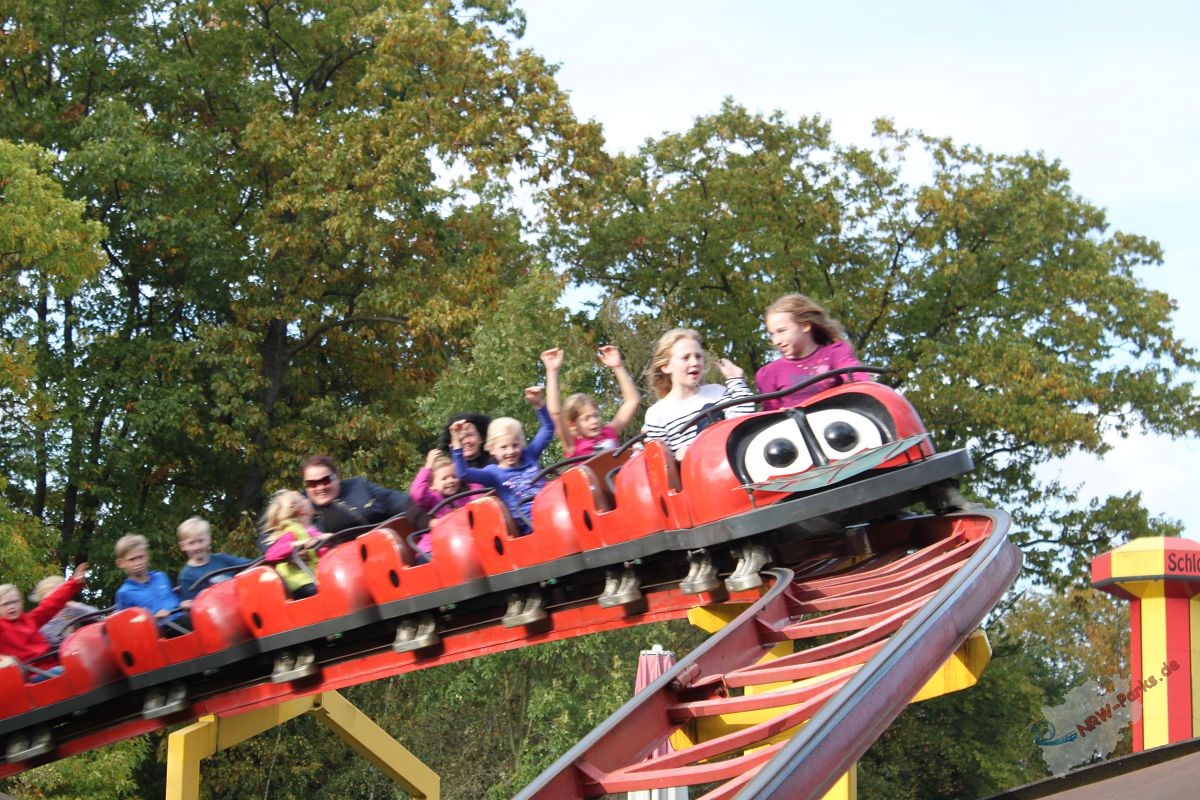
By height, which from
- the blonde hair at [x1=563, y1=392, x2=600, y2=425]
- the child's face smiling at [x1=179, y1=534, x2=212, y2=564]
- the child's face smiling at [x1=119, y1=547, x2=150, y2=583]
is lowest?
the child's face smiling at [x1=119, y1=547, x2=150, y2=583]

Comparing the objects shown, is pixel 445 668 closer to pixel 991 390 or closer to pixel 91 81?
pixel 991 390

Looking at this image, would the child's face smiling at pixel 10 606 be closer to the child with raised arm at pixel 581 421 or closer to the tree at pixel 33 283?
the child with raised arm at pixel 581 421

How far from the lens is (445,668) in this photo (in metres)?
14.9

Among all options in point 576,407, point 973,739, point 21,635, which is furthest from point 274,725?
point 973,739

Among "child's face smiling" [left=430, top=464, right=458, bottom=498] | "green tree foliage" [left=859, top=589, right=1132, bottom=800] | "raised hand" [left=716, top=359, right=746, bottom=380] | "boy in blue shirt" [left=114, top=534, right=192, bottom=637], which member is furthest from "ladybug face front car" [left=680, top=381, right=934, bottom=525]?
"green tree foliage" [left=859, top=589, right=1132, bottom=800]

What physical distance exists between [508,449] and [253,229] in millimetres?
11238

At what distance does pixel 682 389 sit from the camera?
6.03 m

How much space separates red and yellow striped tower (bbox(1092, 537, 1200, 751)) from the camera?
24.7 ft

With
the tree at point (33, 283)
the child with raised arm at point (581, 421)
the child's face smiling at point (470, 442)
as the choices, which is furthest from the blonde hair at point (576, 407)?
the tree at point (33, 283)

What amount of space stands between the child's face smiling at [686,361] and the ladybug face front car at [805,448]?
518 millimetres

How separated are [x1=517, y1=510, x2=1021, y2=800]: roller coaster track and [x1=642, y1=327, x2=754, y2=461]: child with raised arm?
830 mm

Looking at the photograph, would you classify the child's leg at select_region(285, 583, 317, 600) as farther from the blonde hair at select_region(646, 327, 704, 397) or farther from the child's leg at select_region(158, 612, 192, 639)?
the blonde hair at select_region(646, 327, 704, 397)

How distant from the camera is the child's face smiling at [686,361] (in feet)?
19.4

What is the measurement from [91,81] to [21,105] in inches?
33.2
